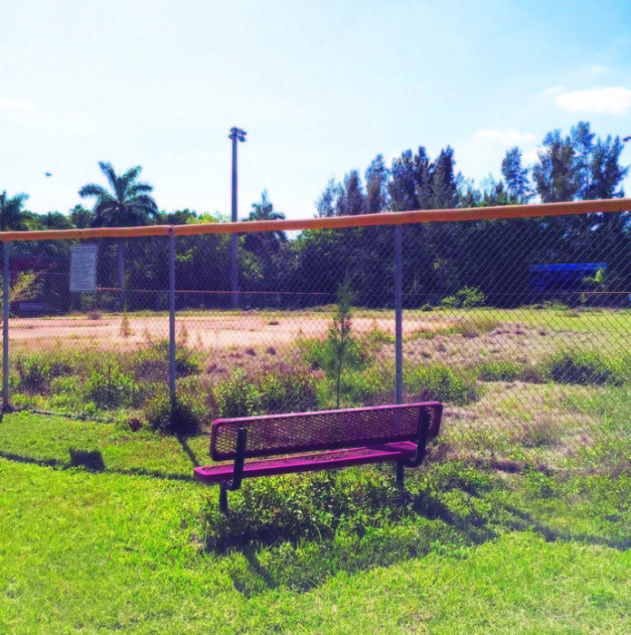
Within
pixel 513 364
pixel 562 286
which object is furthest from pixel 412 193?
pixel 562 286

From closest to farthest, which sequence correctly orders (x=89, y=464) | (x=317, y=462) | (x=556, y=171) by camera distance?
→ (x=317, y=462) < (x=89, y=464) < (x=556, y=171)

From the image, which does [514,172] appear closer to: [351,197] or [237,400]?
[351,197]

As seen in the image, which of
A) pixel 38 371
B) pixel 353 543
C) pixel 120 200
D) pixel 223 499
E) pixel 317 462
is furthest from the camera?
pixel 120 200

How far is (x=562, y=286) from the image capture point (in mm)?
5363

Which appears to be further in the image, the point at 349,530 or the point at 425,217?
the point at 425,217

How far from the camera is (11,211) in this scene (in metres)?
40.9

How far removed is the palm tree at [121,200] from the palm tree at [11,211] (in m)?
4.11

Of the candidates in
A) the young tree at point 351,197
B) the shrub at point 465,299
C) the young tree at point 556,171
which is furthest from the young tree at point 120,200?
the shrub at point 465,299

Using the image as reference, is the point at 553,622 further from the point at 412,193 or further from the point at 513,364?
the point at 412,193

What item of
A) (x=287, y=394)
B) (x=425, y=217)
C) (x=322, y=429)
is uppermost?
(x=425, y=217)

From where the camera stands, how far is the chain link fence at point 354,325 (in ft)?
17.9

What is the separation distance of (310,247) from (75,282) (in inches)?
100

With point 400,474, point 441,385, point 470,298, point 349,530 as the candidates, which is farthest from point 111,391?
point 349,530

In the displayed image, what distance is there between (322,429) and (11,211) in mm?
42360
